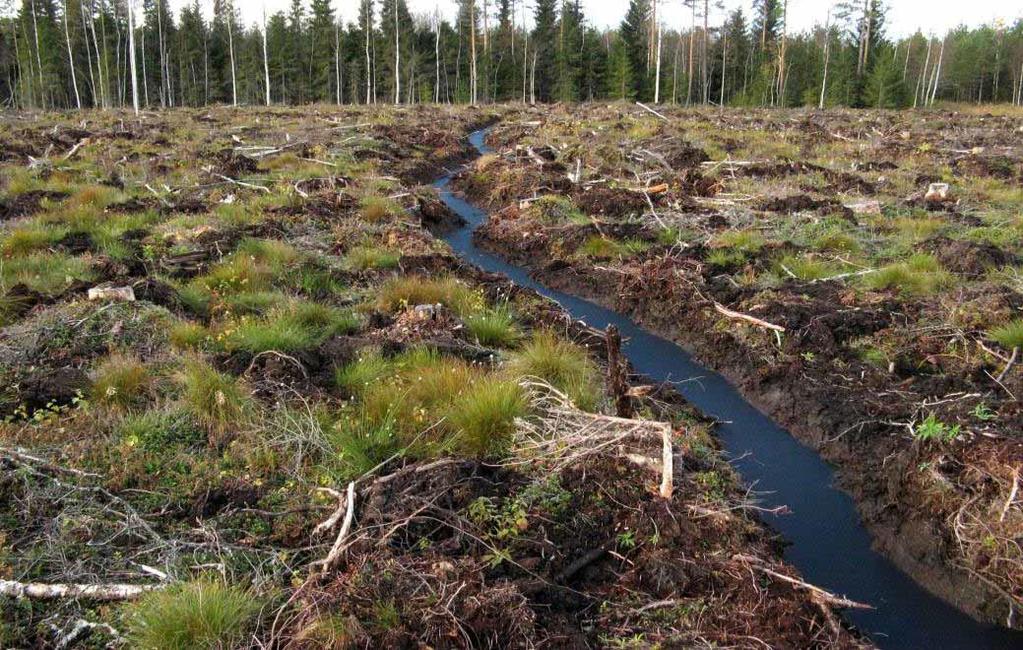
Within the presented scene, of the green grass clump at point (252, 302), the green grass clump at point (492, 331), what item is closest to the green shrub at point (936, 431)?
the green grass clump at point (492, 331)

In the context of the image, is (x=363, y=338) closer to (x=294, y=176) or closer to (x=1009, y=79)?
(x=294, y=176)

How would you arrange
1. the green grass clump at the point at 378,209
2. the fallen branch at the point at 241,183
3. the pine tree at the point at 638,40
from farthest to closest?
the pine tree at the point at 638,40
the fallen branch at the point at 241,183
the green grass clump at the point at 378,209

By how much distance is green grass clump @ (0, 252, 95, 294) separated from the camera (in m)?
7.04

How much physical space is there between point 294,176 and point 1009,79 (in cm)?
6005

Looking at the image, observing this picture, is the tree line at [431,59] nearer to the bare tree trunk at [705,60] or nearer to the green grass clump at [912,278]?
the bare tree trunk at [705,60]

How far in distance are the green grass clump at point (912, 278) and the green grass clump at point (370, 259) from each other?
576cm

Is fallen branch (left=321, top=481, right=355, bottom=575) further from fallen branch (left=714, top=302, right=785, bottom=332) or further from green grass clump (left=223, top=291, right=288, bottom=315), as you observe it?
fallen branch (left=714, top=302, right=785, bottom=332)

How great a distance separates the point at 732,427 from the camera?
19.1 ft

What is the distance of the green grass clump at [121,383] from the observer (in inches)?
188

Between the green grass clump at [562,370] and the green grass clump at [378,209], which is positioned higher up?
the green grass clump at [378,209]

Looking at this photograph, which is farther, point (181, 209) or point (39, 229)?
point (181, 209)

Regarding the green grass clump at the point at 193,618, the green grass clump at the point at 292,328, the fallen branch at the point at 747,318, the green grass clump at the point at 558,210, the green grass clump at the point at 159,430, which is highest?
the green grass clump at the point at 558,210

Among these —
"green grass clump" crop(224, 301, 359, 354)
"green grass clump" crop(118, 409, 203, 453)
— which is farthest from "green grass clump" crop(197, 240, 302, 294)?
"green grass clump" crop(118, 409, 203, 453)

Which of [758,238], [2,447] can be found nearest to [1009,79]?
[758,238]
